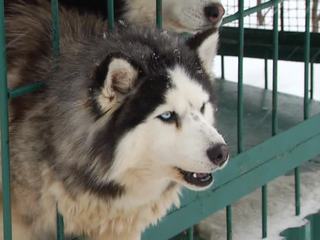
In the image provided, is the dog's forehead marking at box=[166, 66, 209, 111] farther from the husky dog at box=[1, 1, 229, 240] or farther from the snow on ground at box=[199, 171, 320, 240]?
the snow on ground at box=[199, 171, 320, 240]

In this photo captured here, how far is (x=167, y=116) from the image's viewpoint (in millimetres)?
2721

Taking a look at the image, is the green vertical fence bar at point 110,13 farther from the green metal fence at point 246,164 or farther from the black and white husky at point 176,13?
the black and white husky at point 176,13

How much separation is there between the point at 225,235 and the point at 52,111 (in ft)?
5.02

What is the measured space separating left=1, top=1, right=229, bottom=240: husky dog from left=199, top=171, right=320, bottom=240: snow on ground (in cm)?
114

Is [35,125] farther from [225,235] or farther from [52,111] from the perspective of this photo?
[225,235]

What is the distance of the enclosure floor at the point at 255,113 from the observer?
4.63 m

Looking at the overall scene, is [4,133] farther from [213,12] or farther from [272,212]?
[272,212]

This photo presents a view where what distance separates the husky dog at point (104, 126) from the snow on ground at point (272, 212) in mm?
1139

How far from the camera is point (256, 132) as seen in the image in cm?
468

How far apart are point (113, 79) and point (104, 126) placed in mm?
153

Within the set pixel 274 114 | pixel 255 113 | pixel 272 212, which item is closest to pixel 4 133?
A: pixel 274 114

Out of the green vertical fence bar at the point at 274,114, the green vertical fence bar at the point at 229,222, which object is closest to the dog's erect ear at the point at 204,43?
the green vertical fence bar at the point at 274,114

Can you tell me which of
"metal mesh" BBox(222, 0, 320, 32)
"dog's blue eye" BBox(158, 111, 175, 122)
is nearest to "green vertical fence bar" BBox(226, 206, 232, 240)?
"dog's blue eye" BBox(158, 111, 175, 122)

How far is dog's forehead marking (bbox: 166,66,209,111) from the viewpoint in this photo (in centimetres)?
273
